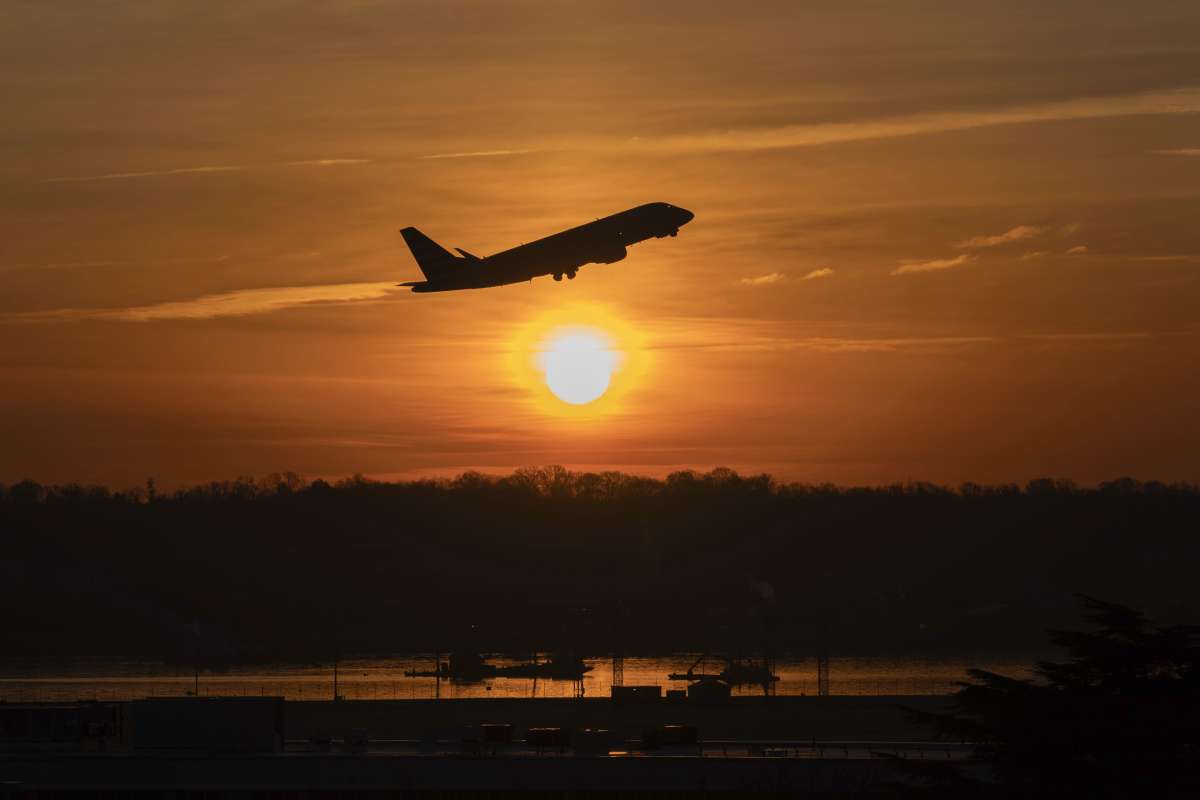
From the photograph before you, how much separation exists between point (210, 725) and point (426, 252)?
68915mm

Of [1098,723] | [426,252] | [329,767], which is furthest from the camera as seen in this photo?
[426,252]

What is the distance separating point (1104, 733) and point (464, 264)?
102 m

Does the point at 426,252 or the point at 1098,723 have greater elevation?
the point at 426,252

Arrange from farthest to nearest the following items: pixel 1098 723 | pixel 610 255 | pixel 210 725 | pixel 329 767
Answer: pixel 610 255, pixel 210 725, pixel 329 767, pixel 1098 723

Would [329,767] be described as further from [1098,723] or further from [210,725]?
[1098,723]

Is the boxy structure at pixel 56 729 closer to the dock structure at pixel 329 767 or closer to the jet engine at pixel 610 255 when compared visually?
the dock structure at pixel 329 767

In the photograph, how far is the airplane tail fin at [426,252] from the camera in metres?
176

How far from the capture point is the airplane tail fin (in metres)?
176

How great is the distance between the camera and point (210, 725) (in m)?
122

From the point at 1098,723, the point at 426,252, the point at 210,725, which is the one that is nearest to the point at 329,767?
the point at 210,725

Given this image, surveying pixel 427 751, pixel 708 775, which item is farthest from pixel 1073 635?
pixel 427 751

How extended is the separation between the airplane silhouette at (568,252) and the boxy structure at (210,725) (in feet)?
133

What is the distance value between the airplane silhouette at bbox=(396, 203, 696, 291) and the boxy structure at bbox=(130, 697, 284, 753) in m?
40.5

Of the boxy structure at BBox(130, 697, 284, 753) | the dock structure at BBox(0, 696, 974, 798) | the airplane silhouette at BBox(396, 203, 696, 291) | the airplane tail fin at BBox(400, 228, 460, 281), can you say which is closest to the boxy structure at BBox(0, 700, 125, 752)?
the dock structure at BBox(0, 696, 974, 798)
